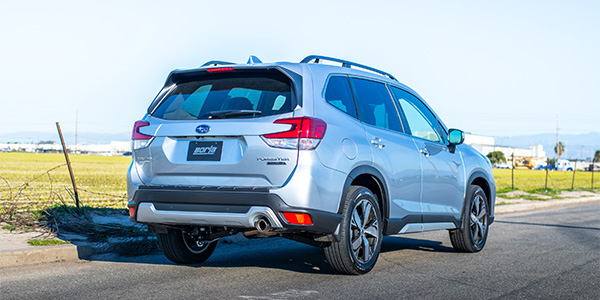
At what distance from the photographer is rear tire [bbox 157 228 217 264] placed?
6.67 m

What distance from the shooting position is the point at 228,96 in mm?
6043

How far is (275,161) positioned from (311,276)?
135 centimetres

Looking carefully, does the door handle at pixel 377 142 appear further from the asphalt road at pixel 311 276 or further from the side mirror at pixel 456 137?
the side mirror at pixel 456 137

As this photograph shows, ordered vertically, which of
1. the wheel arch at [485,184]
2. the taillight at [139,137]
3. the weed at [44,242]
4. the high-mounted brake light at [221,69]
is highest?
the high-mounted brake light at [221,69]

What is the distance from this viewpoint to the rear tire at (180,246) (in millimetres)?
6668

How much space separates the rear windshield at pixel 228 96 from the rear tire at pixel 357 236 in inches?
43.9

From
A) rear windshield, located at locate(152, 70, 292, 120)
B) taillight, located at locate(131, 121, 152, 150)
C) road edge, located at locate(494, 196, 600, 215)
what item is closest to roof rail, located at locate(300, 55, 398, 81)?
rear windshield, located at locate(152, 70, 292, 120)

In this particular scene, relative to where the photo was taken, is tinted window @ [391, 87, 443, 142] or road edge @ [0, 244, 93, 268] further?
tinted window @ [391, 87, 443, 142]

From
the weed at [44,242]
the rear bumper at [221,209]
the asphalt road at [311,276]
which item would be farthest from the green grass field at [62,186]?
→ the rear bumper at [221,209]

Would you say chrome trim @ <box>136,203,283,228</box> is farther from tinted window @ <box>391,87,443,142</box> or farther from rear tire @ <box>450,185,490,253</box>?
rear tire @ <box>450,185,490,253</box>

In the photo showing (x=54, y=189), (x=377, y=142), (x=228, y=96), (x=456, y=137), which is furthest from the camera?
(x=54, y=189)

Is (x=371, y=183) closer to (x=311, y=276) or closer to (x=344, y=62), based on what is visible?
(x=311, y=276)

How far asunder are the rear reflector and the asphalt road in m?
0.57

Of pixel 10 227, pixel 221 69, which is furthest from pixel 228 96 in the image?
pixel 10 227
